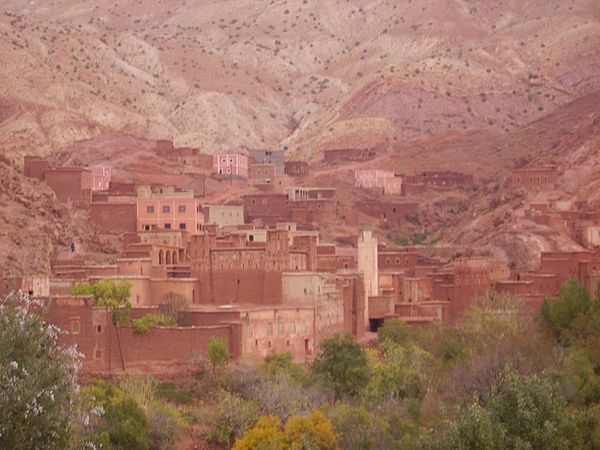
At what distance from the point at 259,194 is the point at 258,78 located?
243 feet

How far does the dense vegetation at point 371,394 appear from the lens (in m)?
30.8

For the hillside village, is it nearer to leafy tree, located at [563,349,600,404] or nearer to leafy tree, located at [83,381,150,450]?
leafy tree, located at [83,381,150,450]

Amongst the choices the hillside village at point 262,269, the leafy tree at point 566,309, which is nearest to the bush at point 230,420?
the hillside village at point 262,269

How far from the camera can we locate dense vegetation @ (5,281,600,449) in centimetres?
3080

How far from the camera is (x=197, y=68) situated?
149m

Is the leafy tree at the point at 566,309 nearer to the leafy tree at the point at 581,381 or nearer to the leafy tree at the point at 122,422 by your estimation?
the leafy tree at the point at 581,381

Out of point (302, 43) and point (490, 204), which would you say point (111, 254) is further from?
point (302, 43)

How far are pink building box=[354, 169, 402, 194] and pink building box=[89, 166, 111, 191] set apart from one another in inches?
610

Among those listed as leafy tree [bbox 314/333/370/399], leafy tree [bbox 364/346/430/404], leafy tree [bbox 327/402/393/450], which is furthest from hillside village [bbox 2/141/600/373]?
leafy tree [bbox 327/402/393/450]

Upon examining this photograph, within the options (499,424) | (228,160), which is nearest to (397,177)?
(228,160)

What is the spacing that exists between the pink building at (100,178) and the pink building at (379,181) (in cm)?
1549

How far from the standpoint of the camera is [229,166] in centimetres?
9550

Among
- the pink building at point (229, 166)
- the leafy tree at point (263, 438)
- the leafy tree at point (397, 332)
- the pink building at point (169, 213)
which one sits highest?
the pink building at point (229, 166)

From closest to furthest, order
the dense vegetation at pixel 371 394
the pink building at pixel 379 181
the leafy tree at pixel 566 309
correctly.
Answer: the dense vegetation at pixel 371 394
the leafy tree at pixel 566 309
the pink building at pixel 379 181
